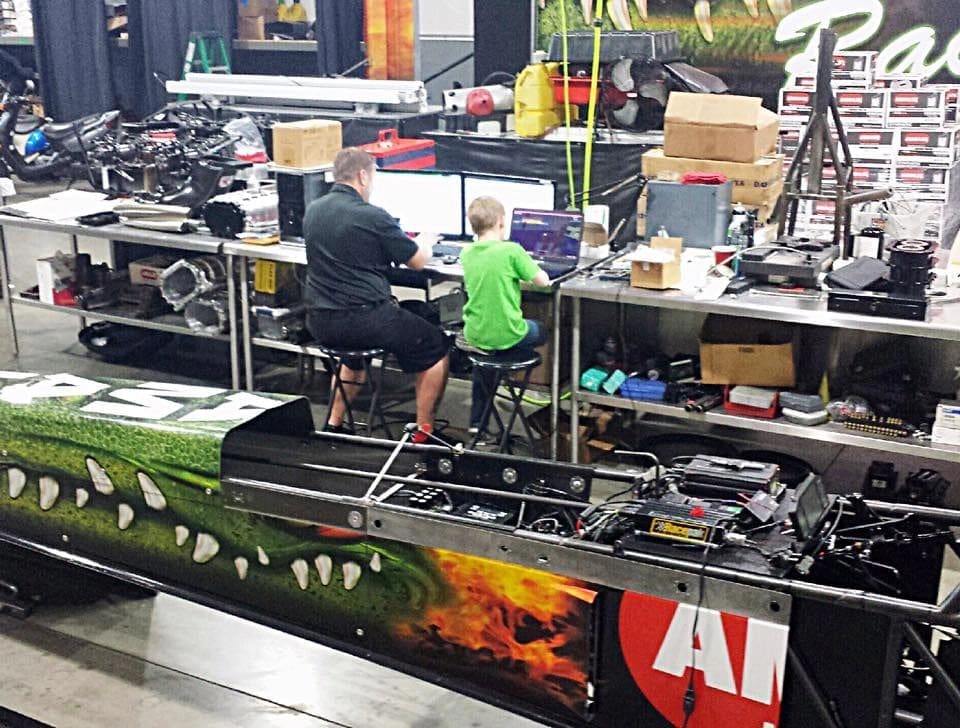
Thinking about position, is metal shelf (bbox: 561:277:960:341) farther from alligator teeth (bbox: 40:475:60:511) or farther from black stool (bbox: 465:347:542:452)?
alligator teeth (bbox: 40:475:60:511)

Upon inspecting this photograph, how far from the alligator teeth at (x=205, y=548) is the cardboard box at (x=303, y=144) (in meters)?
2.64

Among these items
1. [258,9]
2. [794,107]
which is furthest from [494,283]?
[258,9]

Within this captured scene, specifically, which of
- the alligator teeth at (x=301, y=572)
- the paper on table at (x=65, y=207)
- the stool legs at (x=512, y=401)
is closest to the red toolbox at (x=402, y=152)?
the paper on table at (x=65, y=207)

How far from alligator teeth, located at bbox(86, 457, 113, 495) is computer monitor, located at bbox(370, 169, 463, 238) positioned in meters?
2.41

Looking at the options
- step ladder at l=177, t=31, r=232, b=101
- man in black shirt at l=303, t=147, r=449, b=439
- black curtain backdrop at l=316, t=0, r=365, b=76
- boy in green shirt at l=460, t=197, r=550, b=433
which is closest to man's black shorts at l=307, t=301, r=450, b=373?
man in black shirt at l=303, t=147, r=449, b=439

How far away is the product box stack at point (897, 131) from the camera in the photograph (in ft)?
17.9

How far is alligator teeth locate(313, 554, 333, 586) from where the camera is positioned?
2520mm

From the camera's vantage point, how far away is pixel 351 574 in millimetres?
2494

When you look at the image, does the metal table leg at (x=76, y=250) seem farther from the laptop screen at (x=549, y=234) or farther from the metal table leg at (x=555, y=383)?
the metal table leg at (x=555, y=383)

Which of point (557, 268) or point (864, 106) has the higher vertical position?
point (864, 106)

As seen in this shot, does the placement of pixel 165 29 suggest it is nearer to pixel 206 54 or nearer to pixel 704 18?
pixel 206 54

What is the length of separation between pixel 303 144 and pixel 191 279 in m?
0.93

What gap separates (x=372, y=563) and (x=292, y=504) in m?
0.23

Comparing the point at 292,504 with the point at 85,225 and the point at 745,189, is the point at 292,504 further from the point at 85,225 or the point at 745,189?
the point at 85,225
